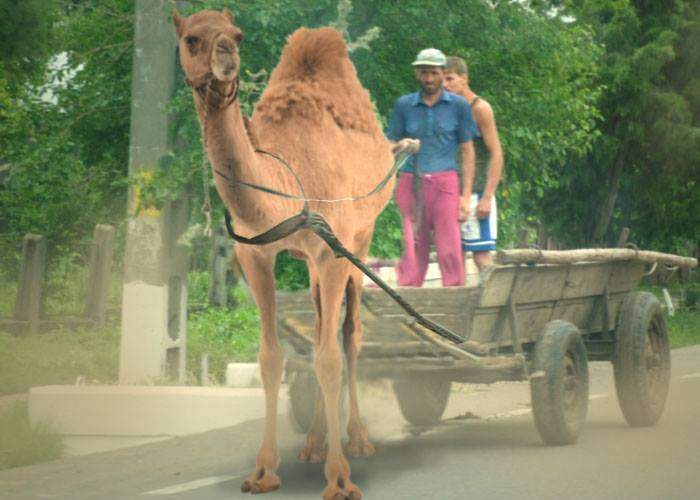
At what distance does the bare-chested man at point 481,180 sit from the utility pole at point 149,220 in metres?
3.37

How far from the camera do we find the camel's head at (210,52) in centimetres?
721

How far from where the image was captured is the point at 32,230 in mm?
20734

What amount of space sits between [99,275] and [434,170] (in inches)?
346

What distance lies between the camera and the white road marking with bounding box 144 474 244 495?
28.0 feet

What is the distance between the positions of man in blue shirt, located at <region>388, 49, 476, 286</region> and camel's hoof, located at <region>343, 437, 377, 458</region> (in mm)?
1366

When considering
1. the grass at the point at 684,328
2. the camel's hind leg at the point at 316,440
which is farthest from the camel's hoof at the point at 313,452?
the grass at the point at 684,328

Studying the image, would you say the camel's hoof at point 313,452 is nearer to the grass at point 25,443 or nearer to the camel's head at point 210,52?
the grass at point 25,443

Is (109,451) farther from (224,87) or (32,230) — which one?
(32,230)

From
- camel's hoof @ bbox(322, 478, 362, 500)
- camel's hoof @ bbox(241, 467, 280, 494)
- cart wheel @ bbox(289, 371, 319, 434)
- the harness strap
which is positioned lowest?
camel's hoof @ bbox(322, 478, 362, 500)

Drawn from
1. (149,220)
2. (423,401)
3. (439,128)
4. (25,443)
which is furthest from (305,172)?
(149,220)

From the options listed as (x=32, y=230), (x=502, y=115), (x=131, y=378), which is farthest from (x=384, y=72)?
(x=32, y=230)

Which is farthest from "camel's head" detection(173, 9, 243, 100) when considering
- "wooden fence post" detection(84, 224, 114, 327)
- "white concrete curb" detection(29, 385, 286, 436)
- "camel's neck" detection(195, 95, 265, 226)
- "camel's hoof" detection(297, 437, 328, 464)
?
"wooden fence post" detection(84, 224, 114, 327)

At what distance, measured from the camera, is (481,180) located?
1138cm

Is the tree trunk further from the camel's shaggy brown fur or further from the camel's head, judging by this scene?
the camel's head
